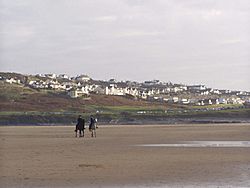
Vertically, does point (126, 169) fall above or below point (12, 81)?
below

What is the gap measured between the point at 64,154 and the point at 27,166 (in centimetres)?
484

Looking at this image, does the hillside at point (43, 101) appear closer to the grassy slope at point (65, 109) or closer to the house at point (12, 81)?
the grassy slope at point (65, 109)

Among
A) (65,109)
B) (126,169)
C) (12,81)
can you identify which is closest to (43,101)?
(65,109)

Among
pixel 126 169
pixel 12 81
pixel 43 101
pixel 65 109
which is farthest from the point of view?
pixel 12 81

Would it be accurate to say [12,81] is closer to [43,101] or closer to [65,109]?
[43,101]

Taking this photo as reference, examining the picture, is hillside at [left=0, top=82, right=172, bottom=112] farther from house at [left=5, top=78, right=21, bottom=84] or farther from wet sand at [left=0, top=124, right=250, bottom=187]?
wet sand at [left=0, top=124, right=250, bottom=187]

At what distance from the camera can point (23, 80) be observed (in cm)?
17200

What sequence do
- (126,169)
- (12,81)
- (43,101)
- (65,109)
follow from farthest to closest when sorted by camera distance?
(12,81), (43,101), (65,109), (126,169)

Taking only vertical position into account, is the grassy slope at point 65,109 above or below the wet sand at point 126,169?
above

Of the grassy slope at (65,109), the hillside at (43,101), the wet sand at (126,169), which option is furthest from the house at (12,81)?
the wet sand at (126,169)

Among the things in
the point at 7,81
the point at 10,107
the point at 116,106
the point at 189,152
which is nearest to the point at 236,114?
the point at 116,106

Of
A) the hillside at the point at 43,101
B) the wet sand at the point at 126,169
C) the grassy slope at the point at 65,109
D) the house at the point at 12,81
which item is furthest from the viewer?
the house at the point at 12,81

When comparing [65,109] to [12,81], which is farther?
[12,81]

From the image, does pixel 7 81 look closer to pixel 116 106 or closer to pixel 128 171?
pixel 116 106
